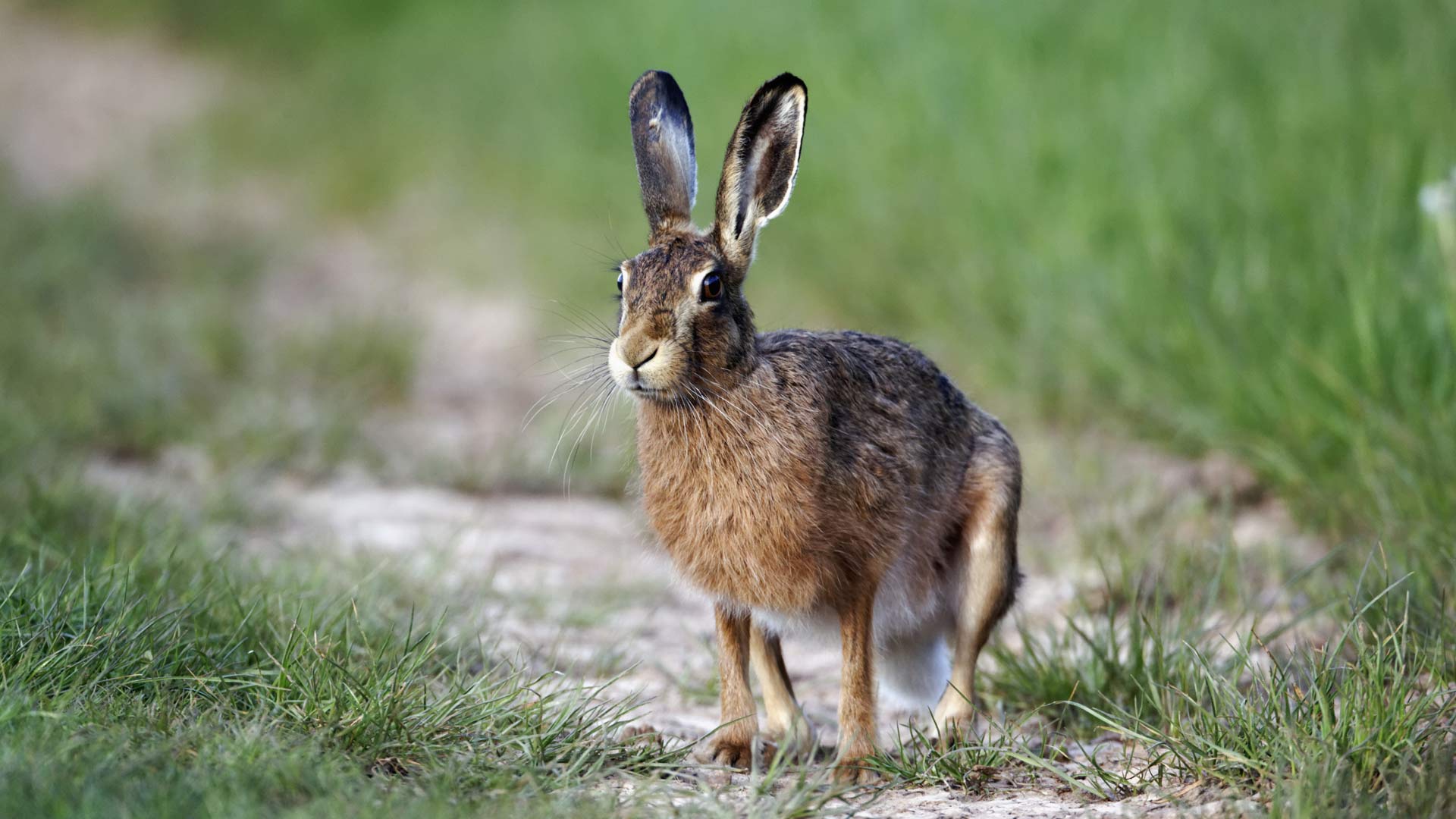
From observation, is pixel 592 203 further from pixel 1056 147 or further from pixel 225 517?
pixel 225 517

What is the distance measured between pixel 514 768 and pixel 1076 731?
1.45 m

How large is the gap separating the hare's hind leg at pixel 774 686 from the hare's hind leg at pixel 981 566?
39 cm

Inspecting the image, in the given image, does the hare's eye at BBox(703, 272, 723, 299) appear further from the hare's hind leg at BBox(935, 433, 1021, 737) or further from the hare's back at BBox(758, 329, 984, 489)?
the hare's hind leg at BBox(935, 433, 1021, 737)

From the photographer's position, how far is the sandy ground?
399 centimetres

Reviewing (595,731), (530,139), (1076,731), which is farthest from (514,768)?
(530,139)

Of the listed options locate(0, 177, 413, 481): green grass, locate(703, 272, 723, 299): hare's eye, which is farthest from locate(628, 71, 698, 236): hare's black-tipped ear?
locate(0, 177, 413, 481): green grass

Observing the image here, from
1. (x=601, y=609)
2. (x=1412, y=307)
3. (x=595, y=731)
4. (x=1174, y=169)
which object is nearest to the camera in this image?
(x=595, y=731)

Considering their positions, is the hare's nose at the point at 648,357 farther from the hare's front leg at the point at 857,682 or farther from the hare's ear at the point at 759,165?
the hare's front leg at the point at 857,682

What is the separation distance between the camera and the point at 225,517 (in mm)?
5051

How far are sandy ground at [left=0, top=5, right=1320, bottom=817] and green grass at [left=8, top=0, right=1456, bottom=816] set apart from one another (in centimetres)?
16

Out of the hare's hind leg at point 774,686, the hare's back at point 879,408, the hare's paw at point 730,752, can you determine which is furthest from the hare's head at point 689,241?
the hare's paw at point 730,752

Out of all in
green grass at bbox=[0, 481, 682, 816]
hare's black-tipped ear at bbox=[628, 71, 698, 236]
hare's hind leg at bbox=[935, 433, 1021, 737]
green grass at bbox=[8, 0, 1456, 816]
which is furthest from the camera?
hare's hind leg at bbox=[935, 433, 1021, 737]

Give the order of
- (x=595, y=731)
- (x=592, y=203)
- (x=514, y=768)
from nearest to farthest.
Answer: (x=514, y=768)
(x=595, y=731)
(x=592, y=203)

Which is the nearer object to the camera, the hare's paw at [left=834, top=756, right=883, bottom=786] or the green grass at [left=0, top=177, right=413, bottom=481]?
the hare's paw at [left=834, top=756, right=883, bottom=786]
